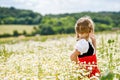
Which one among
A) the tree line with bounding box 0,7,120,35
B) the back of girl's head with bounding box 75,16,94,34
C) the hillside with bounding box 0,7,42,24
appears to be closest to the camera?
the back of girl's head with bounding box 75,16,94,34

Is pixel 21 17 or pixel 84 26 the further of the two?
pixel 21 17

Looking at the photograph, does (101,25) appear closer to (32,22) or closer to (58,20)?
(58,20)

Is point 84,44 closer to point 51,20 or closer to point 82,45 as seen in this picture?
point 82,45

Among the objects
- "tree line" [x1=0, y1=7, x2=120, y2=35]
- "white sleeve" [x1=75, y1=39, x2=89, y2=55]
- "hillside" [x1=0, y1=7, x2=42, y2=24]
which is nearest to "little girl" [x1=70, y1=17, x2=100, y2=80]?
"white sleeve" [x1=75, y1=39, x2=89, y2=55]

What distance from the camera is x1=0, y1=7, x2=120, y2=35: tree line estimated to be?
50.1m

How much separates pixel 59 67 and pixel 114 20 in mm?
49442

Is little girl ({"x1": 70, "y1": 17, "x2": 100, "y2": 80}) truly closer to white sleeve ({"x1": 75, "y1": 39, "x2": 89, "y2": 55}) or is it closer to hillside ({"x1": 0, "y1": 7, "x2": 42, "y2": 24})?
white sleeve ({"x1": 75, "y1": 39, "x2": 89, "y2": 55})

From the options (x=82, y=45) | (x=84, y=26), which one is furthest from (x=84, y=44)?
(x=84, y=26)

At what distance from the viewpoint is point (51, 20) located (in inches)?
2287

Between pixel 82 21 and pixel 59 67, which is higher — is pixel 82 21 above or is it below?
above

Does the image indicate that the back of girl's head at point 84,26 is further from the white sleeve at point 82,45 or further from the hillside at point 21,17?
the hillside at point 21,17

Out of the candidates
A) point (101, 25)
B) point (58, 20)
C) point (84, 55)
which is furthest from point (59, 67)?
point (58, 20)

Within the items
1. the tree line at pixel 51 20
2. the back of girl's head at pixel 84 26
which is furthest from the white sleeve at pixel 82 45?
the tree line at pixel 51 20

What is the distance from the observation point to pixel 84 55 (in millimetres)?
6578
